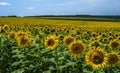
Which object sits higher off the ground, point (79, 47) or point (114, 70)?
point (79, 47)

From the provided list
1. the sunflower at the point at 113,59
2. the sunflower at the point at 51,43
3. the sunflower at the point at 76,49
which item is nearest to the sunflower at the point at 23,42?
the sunflower at the point at 51,43

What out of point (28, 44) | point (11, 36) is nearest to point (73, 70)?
point (28, 44)

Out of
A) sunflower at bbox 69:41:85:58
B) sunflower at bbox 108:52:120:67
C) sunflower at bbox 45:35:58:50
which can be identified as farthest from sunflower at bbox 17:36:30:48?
sunflower at bbox 108:52:120:67

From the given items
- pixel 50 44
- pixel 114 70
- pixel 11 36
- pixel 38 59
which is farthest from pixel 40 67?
pixel 11 36

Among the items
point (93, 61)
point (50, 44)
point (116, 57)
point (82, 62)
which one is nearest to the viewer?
point (93, 61)

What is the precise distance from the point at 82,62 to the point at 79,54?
0.54 m

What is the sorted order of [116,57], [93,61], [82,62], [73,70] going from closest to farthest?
[93,61] < [116,57] < [73,70] < [82,62]

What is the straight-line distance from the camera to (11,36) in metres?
10.1

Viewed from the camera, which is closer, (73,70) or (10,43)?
(73,70)

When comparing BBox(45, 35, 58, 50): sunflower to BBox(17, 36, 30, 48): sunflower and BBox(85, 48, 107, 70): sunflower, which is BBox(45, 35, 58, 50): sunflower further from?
BBox(85, 48, 107, 70): sunflower

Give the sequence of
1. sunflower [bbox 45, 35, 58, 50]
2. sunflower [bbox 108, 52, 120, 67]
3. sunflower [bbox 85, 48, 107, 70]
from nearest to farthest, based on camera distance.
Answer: sunflower [bbox 85, 48, 107, 70] → sunflower [bbox 108, 52, 120, 67] → sunflower [bbox 45, 35, 58, 50]

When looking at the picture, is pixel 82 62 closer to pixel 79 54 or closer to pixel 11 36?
pixel 79 54

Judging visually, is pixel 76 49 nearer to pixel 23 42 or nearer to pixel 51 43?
pixel 51 43

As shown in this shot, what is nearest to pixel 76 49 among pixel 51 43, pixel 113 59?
pixel 113 59
